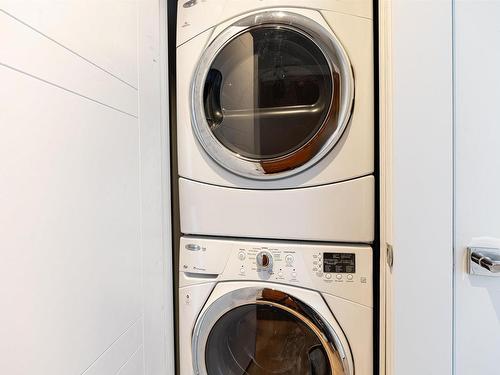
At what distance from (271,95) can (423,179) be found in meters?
0.56

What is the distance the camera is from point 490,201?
25.9 inches

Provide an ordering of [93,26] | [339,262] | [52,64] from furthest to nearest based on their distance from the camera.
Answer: [339,262]
[93,26]
[52,64]

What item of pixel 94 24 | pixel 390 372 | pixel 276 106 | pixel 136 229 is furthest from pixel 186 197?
pixel 390 372

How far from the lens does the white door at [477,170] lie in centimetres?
65

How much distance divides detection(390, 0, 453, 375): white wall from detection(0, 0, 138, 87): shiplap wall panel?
0.72 m

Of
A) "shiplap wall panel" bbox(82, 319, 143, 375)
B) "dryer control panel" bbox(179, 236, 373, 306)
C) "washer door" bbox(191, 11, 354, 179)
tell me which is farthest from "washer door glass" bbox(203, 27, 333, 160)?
"shiplap wall panel" bbox(82, 319, 143, 375)

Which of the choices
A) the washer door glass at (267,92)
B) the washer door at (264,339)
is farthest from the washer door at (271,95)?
the washer door at (264,339)

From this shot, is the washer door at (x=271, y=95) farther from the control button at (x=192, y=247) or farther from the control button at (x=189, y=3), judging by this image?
the control button at (x=192, y=247)

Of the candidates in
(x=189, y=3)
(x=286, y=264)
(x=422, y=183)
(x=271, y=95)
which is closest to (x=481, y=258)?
(x=422, y=183)

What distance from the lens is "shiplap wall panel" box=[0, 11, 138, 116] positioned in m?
0.51

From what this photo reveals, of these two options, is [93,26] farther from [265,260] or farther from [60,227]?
[265,260]

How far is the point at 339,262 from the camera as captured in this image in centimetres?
96

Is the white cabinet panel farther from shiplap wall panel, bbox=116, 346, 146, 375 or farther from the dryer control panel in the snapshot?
the dryer control panel

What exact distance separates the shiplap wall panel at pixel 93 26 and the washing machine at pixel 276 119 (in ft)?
0.82
